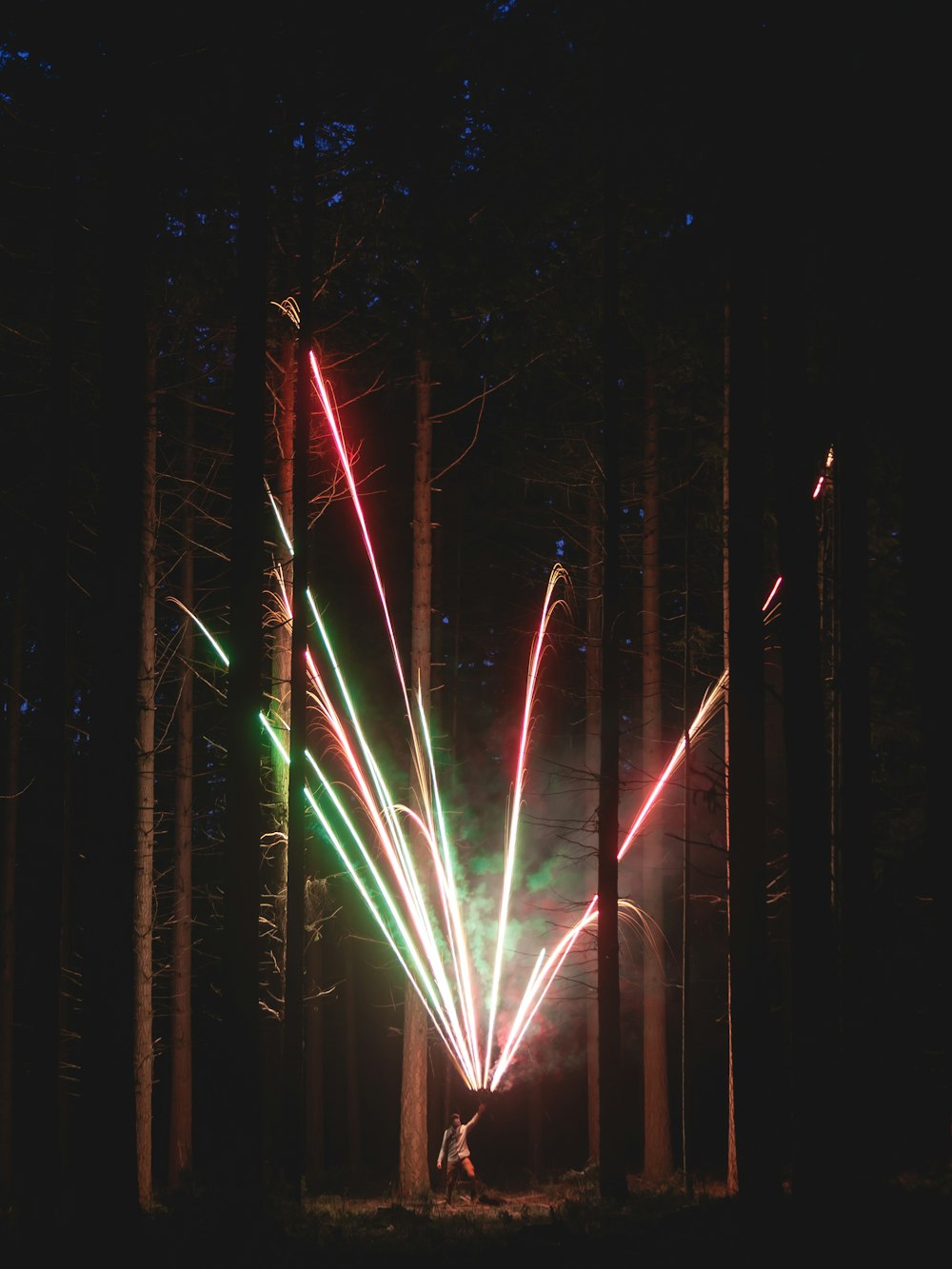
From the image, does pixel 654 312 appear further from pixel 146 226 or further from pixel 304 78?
pixel 146 226

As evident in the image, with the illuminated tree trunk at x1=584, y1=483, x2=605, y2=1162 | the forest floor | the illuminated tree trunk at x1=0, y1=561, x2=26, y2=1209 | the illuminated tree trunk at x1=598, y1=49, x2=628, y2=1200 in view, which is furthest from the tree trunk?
the illuminated tree trunk at x1=0, y1=561, x2=26, y2=1209

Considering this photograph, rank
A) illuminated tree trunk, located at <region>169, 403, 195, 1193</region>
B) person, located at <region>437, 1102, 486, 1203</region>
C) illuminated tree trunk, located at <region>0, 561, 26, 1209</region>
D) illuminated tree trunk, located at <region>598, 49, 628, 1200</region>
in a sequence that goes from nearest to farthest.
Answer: illuminated tree trunk, located at <region>598, 49, 628, 1200</region>
person, located at <region>437, 1102, 486, 1203</region>
illuminated tree trunk, located at <region>169, 403, 195, 1193</region>
illuminated tree trunk, located at <region>0, 561, 26, 1209</region>

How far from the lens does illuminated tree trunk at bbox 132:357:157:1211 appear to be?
481 inches

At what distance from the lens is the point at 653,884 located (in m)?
16.5

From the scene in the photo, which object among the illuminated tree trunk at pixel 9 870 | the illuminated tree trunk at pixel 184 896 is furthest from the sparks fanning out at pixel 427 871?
the illuminated tree trunk at pixel 9 870

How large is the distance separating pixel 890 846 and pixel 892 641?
284 centimetres

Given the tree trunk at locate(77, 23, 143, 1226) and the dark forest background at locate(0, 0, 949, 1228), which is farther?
the dark forest background at locate(0, 0, 949, 1228)

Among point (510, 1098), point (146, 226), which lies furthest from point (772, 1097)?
point (510, 1098)

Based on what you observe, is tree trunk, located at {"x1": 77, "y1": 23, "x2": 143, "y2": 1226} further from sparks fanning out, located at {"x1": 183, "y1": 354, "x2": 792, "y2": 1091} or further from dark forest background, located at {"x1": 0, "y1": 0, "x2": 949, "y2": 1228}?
sparks fanning out, located at {"x1": 183, "y1": 354, "x2": 792, "y2": 1091}

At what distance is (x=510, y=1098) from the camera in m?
26.8

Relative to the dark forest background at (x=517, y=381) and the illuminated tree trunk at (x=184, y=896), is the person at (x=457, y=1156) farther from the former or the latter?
the illuminated tree trunk at (x=184, y=896)

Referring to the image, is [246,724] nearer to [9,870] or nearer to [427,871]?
[427,871]

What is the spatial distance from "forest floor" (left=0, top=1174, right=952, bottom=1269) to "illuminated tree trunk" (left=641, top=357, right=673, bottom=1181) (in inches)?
257

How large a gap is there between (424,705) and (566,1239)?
279 inches
